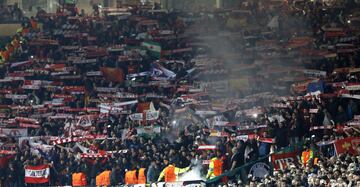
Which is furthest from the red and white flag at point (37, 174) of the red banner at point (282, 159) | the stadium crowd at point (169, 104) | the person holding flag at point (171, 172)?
the red banner at point (282, 159)

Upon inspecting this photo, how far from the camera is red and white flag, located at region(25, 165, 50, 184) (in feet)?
106

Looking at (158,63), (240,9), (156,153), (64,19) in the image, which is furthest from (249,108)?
(64,19)

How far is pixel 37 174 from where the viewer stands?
32.4 m

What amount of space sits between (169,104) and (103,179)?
381 cm

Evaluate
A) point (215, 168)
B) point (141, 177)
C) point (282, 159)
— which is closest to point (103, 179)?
point (141, 177)

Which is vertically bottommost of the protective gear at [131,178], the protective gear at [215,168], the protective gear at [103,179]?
the protective gear at [103,179]

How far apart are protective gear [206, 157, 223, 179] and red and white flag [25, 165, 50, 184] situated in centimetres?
487

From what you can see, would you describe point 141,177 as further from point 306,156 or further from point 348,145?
point 348,145

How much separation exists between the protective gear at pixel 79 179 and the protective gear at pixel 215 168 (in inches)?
139

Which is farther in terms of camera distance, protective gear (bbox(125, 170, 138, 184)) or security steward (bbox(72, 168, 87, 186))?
security steward (bbox(72, 168, 87, 186))

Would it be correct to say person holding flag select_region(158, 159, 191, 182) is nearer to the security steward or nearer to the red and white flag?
the security steward

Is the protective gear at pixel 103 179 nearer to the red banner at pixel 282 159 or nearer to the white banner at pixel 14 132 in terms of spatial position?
the white banner at pixel 14 132

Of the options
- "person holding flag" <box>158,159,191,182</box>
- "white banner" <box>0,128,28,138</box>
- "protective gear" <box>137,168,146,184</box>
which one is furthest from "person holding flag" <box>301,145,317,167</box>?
"white banner" <box>0,128,28,138</box>

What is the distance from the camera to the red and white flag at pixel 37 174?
1273 inches
